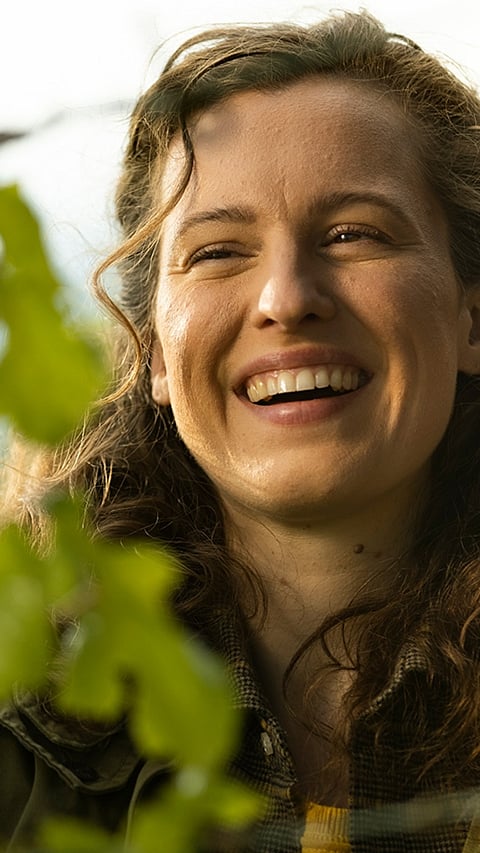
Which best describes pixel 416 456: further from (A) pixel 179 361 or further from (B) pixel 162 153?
(B) pixel 162 153

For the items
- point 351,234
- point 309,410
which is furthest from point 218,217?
point 309,410

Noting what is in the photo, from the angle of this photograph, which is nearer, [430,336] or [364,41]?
[430,336]

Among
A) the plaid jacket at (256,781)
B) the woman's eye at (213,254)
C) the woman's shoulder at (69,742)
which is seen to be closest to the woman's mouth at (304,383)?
the woman's eye at (213,254)

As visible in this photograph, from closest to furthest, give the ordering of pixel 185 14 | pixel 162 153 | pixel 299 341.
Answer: pixel 299 341 < pixel 185 14 < pixel 162 153

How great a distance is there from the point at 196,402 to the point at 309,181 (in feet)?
1.02

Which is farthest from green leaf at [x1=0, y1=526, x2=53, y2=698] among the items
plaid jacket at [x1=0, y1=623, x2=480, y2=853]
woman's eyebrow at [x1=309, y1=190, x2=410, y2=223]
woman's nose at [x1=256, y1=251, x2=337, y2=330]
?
woman's eyebrow at [x1=309, y1=190, x2=410, y2=223]

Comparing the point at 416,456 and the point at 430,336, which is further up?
the point at 430,336

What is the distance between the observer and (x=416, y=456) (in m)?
1.59

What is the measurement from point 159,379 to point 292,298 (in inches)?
15.5

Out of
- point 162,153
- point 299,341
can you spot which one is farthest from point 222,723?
point 162,153

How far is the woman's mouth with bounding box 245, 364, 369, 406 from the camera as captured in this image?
1.54 m

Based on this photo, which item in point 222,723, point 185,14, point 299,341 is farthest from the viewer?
point 185,14

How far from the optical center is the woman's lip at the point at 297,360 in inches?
60.1

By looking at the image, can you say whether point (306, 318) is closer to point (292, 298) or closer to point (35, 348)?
point (292, 298)
